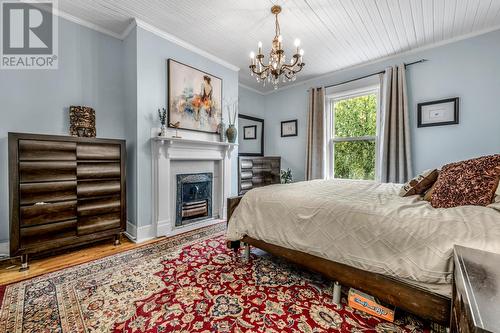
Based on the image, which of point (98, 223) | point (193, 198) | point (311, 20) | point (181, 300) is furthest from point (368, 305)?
point (311, 20)

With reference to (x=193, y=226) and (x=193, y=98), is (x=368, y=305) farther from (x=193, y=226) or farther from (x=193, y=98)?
(x=193, y=98)

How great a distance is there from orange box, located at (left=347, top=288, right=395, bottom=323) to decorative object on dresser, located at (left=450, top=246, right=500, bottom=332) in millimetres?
763

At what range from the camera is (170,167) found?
307 cm

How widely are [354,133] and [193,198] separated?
119 inches

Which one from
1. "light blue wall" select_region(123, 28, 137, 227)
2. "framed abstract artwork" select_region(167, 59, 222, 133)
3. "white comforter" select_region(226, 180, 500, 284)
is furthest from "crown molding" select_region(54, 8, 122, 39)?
"white comforter" select_region(226, 180, 500, 284)

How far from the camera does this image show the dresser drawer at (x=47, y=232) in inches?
78.7

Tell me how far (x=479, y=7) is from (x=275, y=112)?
332 centimetres

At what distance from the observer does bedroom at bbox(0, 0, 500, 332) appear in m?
1.33

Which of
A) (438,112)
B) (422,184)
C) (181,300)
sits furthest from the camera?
(438,112)

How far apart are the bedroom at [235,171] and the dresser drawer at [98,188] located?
2cm

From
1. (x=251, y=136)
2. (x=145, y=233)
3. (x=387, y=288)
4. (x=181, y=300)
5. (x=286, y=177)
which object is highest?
(x=251, y=136)

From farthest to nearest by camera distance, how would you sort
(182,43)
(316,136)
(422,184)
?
(316,136)
(182,43)
(422,184)

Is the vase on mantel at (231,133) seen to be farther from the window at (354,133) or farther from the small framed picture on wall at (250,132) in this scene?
the window at (354,133)

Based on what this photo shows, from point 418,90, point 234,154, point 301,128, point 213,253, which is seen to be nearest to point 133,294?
point 213,253
